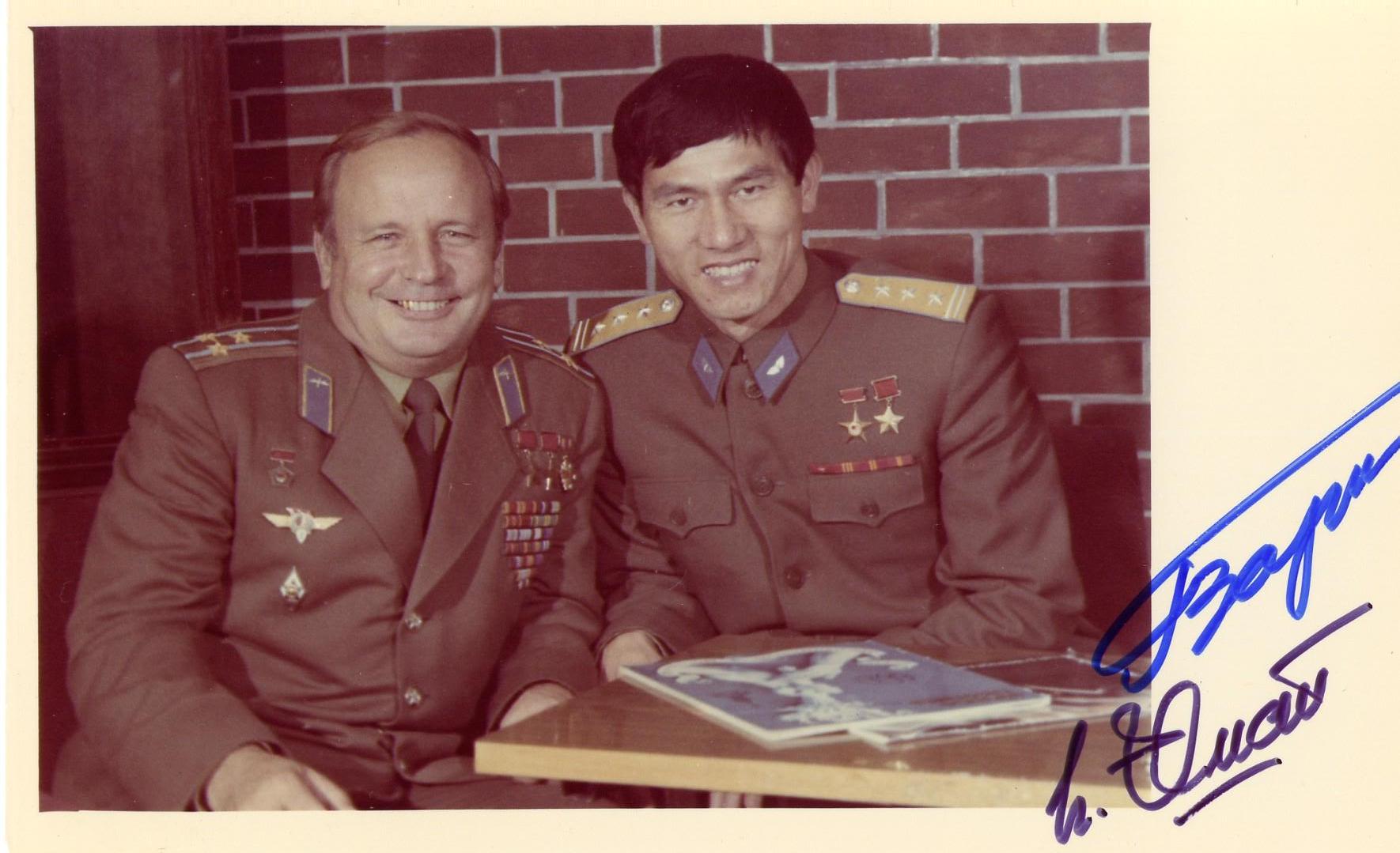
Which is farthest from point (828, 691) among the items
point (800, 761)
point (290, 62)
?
point (290, 62)

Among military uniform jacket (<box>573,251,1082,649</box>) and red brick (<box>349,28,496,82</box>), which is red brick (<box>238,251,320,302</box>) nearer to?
red brick (<box>349,28,496,82</box>)

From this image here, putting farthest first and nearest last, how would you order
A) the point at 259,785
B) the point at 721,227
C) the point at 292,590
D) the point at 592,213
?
the point at 592,213
the point at 721,227
the point at 292,590
the point at 259,785

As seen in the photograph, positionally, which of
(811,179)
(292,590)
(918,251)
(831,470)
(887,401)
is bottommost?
(292,590)

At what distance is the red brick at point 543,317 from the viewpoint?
2.01 meters

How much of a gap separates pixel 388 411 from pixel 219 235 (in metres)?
0.46

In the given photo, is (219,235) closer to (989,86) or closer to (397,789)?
(397,789)

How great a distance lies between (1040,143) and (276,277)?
117cm

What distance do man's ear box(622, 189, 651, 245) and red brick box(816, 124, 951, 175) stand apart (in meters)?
0.29

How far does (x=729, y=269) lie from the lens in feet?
6.32

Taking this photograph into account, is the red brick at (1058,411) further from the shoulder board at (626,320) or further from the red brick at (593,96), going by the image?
the red brick at (593,96)

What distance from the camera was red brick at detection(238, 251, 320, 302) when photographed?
1.95 metres

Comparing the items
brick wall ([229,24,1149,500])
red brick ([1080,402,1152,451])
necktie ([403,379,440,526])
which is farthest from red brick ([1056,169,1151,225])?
necktie ([403,379,440,526])

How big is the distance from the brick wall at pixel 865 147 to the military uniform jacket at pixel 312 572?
0.94 feet

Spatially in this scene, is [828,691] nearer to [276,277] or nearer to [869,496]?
[869,496]
